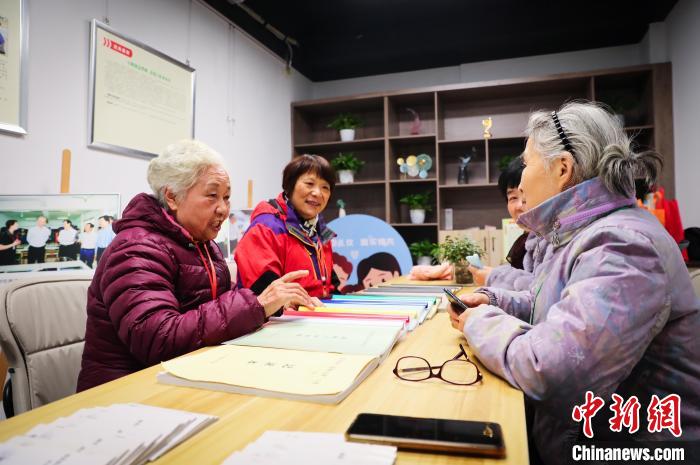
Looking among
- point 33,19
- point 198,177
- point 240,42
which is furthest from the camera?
point 240,42

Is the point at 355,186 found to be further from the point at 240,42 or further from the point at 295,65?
the point at 240,42

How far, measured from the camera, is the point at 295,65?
472 centimetres

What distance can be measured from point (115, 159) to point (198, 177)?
4.93 ft

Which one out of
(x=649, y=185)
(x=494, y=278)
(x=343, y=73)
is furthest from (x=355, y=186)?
(x=649, y=185)

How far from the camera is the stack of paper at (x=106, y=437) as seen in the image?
52 cm

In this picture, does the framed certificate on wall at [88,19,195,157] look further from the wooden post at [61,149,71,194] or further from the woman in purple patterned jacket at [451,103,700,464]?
the woman in purple patterned jacket at [451,103,700,464]

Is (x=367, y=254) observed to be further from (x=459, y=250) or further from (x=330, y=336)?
(x=330, y=336)

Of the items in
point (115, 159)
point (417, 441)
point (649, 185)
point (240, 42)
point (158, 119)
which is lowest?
point (417, 441)

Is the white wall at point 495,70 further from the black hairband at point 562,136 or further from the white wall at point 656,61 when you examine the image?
the black hairband at point 562,136

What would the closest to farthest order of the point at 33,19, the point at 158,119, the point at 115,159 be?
1. the point at 33,19
2. the point at 115,159
3. the point at 158,119

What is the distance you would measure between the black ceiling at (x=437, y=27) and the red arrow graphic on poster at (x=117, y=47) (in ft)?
3.48

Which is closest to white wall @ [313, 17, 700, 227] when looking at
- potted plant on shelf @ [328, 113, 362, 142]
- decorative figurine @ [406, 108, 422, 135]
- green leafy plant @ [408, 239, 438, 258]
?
decorative figurine @ [406, 108, 422, 135]

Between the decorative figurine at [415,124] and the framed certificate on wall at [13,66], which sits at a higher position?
the decorative figurine at [415,124]

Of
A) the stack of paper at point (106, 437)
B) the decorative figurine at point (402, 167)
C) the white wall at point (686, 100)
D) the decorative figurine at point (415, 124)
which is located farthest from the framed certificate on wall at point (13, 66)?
the white wall at point (686, 100)
